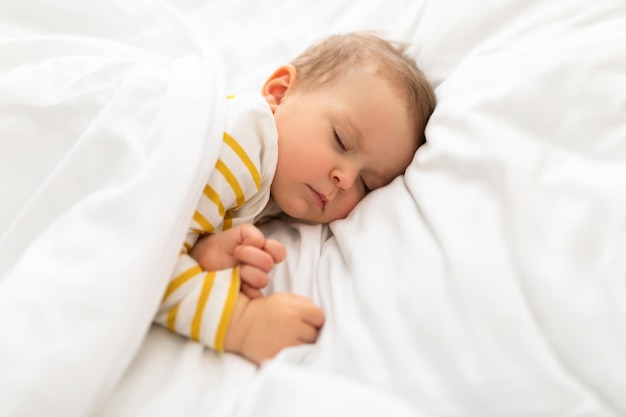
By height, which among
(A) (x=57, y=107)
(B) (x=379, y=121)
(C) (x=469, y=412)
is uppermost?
(A) (x=57, y=107)

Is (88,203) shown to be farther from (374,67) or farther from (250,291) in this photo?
(374,67)

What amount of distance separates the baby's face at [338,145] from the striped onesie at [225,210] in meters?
0.04

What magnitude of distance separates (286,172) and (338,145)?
10 cm

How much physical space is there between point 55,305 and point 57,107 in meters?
0.33

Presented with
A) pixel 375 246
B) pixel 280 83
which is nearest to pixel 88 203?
pixel 375 246

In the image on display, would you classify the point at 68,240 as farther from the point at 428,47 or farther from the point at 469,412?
the point at 428,47

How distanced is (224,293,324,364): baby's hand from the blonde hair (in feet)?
1.35

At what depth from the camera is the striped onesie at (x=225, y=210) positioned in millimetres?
705

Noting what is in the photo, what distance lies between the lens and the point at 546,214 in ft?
2.21

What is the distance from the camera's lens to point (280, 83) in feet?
3.40

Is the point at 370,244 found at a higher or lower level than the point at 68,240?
lower

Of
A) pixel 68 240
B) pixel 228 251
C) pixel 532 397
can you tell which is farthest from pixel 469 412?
pixel 68 240

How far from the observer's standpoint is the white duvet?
0.58 m

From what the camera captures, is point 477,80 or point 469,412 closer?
point 469,412
